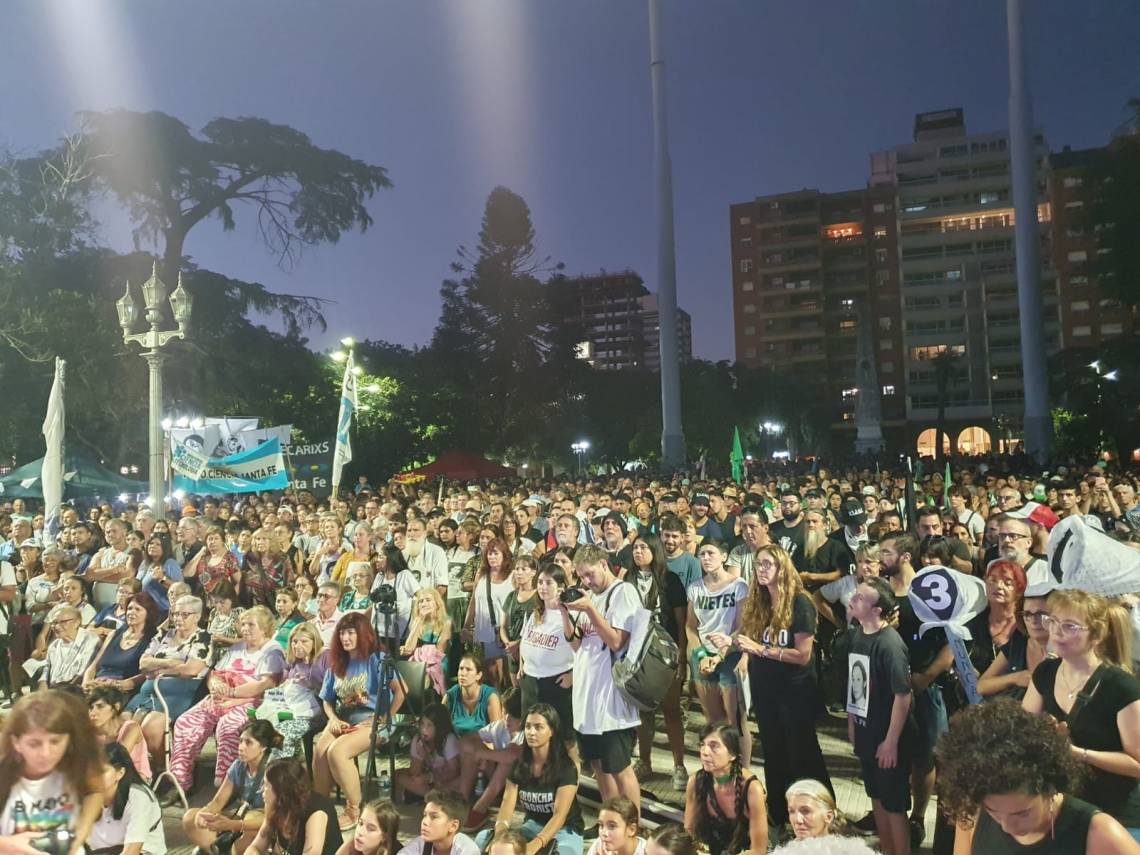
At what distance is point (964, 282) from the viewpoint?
79.2 meters

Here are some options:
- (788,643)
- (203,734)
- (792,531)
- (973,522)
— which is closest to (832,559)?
(792,531)

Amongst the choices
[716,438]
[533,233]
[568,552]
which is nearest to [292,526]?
[568,552]

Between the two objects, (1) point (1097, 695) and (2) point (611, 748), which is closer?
(1) point (1097, 695)

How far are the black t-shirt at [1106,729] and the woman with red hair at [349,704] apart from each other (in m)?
3.96

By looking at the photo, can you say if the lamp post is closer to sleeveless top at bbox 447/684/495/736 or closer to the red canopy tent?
sleeveless top at bbox 447/684/495/736

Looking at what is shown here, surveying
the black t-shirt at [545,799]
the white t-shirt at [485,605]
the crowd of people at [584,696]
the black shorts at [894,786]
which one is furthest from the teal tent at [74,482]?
the black shorts at [894,786]

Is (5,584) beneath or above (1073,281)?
beneath

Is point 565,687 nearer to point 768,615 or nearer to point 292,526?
point 768,615

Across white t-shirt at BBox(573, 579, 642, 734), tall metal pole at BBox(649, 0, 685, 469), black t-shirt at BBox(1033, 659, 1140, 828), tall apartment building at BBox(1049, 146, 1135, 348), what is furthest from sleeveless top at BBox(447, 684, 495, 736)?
tall apartment building at BBox(1049, 146, 1135, 348)

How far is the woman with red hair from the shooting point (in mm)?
5707

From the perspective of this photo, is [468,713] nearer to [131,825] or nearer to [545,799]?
[545,799]

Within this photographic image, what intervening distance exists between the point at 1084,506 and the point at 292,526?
9943mm

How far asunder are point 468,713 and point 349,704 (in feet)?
2.75

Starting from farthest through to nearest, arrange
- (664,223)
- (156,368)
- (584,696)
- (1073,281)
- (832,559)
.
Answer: (1073,281) < (664,223) < (156,368) < (832,559) < (584,696)
